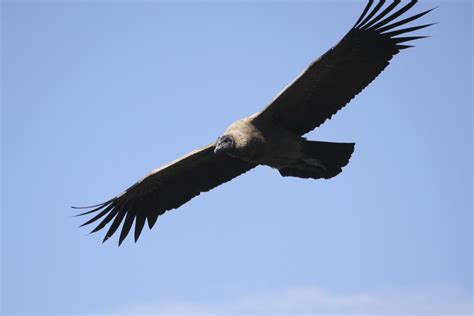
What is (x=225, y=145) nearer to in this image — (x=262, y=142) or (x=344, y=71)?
(x=262, y=142)

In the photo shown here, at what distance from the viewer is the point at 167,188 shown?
12430mm

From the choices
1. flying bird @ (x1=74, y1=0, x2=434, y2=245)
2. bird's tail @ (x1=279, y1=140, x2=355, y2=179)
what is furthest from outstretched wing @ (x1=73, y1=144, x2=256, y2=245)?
bird's tail @ (x1=279, y1=140, x2=355, y2=179)

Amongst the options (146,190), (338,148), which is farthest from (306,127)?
(146,190)

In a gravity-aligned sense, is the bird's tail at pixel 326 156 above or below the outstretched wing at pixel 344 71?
below

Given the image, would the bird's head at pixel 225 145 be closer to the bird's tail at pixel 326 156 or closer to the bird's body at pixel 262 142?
the bird's body at pixel 262 142

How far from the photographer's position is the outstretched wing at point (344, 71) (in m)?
10.5

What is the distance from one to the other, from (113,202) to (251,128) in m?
2.75

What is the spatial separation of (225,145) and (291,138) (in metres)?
0.93

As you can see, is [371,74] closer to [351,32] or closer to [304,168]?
[351,32]

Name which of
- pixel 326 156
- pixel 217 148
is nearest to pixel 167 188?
pixel 217 148

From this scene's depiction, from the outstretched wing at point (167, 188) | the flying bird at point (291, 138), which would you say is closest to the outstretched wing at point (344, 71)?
the flying bird at point (291, 138)

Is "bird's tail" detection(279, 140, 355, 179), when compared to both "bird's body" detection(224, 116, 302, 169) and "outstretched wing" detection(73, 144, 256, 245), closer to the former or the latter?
"bird's body" detection(224, 116, 302, 169)

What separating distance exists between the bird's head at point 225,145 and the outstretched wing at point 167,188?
2.52ft

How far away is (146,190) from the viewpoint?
12.5 metres
